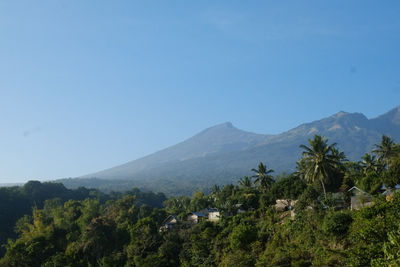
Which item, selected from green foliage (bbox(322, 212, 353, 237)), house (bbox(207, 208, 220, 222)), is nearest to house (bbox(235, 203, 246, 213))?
house (bbox(207, 208, 220, 222))

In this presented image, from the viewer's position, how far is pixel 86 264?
146 ft

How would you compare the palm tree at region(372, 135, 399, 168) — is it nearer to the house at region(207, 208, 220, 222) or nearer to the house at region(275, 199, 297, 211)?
the house at region(275, 199, 297, 211)

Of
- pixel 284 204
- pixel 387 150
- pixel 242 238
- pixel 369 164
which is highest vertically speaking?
pixel 387 150

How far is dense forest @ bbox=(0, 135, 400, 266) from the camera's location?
26.8 m

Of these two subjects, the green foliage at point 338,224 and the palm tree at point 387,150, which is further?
the palm tree at point 387,150

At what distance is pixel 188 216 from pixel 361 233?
3330cm

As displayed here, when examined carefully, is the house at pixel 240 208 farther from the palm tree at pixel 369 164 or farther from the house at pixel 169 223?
the palm tree at pixel 369 164

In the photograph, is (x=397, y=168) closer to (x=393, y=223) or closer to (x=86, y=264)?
(x=393, y=223)

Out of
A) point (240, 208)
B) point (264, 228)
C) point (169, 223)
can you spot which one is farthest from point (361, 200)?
point (169, 223)

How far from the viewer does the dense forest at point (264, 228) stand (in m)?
26.8

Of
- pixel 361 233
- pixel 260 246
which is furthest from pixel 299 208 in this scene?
pixel 361 233

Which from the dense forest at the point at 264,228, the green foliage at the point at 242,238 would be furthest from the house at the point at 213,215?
the green foliage at the point at 242,238

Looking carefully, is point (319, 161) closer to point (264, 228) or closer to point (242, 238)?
point (264, 228)

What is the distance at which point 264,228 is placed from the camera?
119ft
